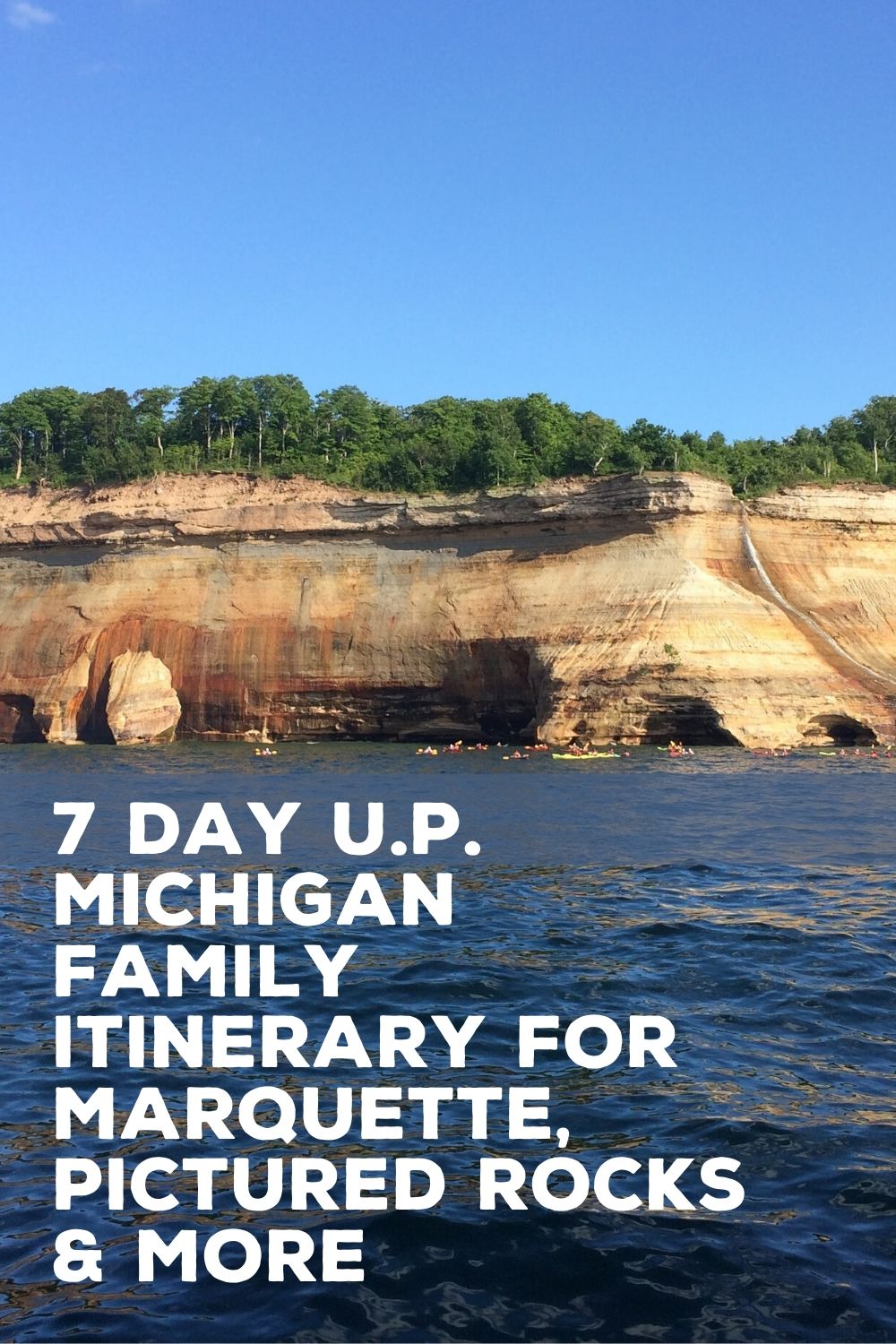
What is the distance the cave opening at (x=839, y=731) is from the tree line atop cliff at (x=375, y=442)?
10.1 m

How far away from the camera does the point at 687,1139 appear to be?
775 cm

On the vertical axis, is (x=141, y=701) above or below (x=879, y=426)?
below

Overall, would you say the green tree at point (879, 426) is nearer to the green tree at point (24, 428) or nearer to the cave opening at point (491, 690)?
→ the cave opening at point (491, 690)

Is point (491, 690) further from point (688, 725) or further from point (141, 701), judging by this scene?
point (141, 701)

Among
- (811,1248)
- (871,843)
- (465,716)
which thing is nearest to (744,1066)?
(811,1248)

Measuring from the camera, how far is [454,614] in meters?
44.2

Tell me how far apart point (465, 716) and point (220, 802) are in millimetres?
19559

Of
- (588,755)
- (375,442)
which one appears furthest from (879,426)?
(588,755)

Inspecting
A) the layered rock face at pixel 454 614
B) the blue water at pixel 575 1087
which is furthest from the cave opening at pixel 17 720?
the blue water at pixel 575 1087

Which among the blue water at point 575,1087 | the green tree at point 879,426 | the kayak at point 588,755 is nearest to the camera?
the blue water at point 575,1087

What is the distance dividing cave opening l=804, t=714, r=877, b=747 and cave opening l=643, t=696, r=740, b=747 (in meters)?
2.57

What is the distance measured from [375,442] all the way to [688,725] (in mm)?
29205

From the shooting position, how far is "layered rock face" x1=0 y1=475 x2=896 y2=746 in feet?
124

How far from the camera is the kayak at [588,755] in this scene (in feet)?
114
